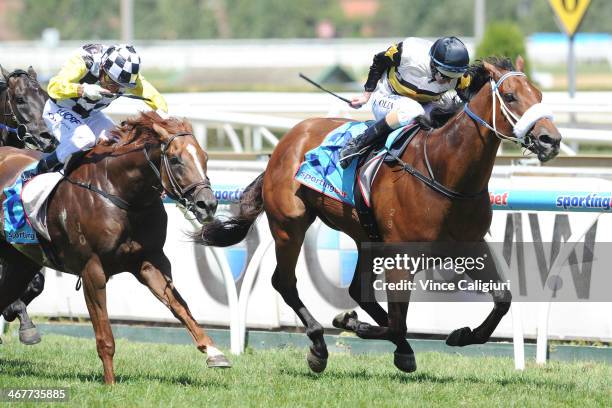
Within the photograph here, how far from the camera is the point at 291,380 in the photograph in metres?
6.24

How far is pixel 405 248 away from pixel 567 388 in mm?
1125

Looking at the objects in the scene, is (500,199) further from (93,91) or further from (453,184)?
(93,91)

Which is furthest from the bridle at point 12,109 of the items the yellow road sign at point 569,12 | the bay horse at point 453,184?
the yellow road sign at point 569,12

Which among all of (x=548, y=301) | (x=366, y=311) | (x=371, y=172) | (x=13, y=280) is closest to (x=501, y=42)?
(x=548, y=301)

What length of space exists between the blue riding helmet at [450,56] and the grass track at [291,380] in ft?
5.60

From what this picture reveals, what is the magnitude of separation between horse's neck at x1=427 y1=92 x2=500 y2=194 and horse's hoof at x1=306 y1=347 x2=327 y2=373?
4.21ft

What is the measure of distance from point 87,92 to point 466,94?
2.10 meters

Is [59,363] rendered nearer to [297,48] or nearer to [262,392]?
[262,392]

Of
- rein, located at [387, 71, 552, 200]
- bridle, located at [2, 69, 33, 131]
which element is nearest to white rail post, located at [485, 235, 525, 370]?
rein, located at [387, 71, 552, 200]

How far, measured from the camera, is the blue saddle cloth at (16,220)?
21.1 ft

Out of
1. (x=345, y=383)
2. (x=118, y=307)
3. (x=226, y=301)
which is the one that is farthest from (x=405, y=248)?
(x=118, y=307)

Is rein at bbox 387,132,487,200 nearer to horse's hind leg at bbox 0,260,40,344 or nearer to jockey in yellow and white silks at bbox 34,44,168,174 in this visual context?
jockey in yellow and white silks at bbox 34,44,168,174

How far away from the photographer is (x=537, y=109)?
567cm

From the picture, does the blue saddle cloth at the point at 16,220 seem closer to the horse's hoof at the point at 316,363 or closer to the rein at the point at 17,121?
the rein at the point at 17,121
